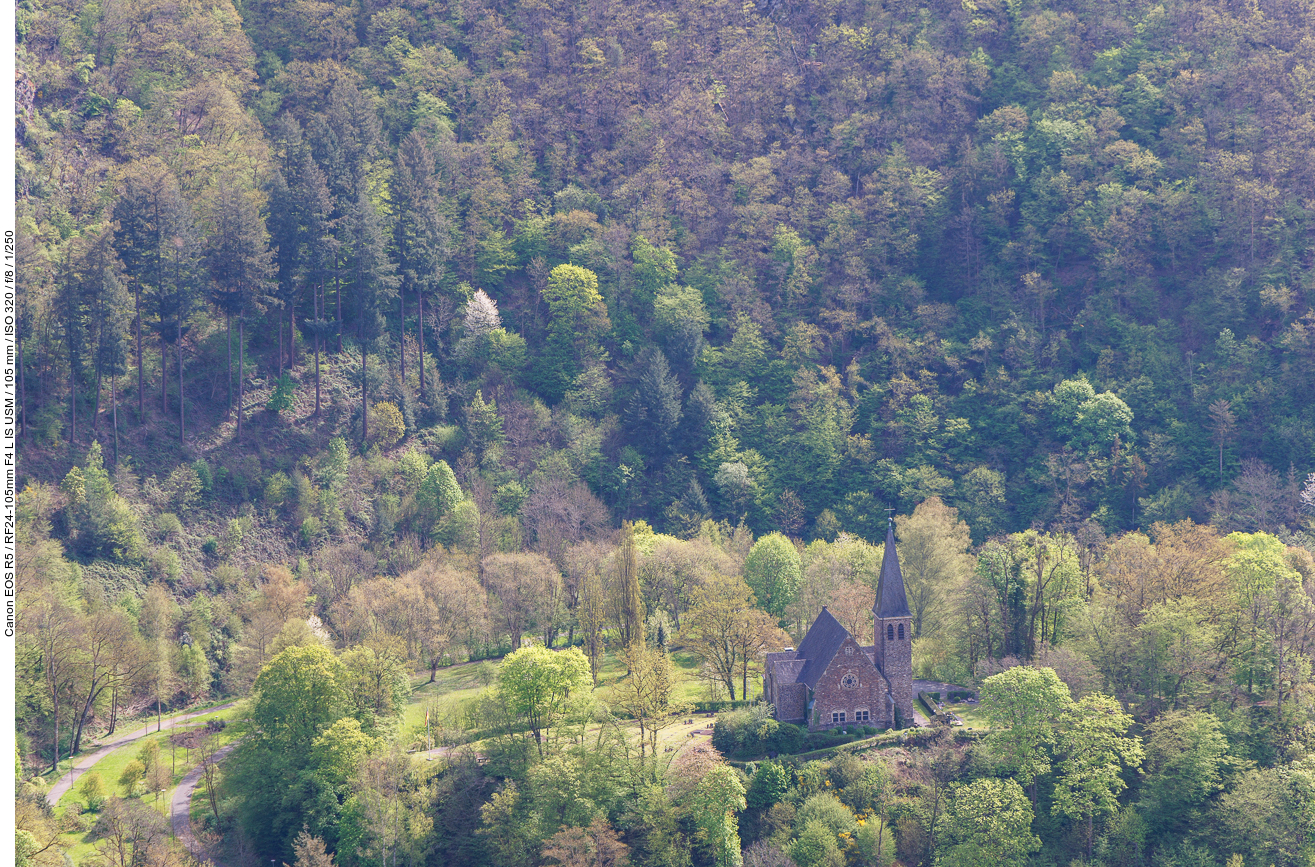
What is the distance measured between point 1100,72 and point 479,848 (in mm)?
87181

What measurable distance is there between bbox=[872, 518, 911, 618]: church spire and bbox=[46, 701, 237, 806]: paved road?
130ft

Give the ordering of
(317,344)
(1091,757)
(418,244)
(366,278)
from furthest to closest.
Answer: (418,244) → (317,344) → (366,278) → (1091,757)

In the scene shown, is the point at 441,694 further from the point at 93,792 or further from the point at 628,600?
the point at 93,792

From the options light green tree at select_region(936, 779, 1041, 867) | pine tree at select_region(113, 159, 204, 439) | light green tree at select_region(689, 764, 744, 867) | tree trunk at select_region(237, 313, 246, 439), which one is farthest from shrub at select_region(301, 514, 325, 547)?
light green tree at select_region(936, 779, 1041, 867)

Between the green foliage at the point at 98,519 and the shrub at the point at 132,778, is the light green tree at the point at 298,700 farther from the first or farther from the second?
the green foliage at the point at 98,519

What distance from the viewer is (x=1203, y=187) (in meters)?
107

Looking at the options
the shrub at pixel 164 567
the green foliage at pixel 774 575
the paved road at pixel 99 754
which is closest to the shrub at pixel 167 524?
the shrub at pixel 164 567

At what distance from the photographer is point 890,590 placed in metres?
68.1

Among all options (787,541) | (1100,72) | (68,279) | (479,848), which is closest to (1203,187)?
(1100,72)

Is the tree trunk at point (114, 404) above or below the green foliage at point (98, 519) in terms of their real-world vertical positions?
above

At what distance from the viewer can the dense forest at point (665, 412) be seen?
6512 centimetres

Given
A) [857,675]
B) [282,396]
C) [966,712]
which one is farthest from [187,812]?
[966,712]

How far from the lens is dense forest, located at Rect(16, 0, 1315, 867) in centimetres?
6512

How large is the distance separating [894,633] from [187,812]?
37442mm
